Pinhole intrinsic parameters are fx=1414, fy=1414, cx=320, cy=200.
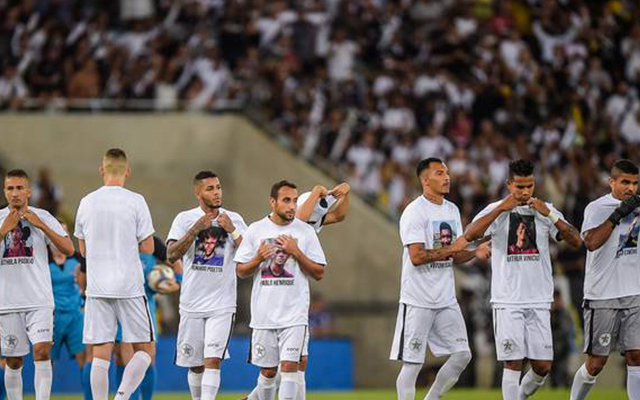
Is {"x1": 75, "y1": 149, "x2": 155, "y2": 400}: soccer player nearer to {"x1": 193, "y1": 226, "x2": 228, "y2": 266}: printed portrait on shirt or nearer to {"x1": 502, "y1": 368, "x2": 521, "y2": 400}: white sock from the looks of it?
{"x1": 193, "y1": 226, "x2": 228, "y2": 266}: printed portrait on shirt

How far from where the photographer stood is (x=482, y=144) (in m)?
26.2

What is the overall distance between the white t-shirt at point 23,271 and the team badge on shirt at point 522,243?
4683 mm

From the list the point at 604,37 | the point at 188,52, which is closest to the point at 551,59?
the point at 604,37

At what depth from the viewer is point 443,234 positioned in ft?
48.4

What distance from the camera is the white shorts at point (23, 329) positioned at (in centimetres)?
1475

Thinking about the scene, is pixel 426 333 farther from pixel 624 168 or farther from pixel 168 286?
pixel 168 286

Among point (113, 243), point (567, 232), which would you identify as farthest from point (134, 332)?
point (567, 232)

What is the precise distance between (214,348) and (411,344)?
2.07 meters

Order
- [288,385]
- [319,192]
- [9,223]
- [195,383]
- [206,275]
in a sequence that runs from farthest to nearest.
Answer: [195,383] < [319,192] < [206,275] < [9,223] < [288,385]

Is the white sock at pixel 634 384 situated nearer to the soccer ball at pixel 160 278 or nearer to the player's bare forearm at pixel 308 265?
the player's bare forearm at pixel 308 265

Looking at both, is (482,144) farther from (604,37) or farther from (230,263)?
(230,263)

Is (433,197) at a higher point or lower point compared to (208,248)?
higher

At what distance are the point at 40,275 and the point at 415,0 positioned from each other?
55.5 feet

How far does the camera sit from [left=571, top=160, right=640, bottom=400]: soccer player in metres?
14.8
